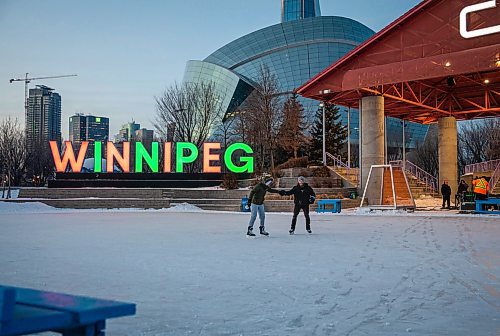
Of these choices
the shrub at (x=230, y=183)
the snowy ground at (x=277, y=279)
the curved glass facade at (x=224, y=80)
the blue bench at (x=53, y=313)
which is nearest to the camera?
the blue bench at (x=53, y=313)

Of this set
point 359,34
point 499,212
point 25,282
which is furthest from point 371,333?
point 359,34

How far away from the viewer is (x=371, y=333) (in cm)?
486

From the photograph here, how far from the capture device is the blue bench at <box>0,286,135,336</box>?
2229 millimetres

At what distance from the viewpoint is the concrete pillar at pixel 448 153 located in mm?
34344

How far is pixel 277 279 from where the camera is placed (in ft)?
25.3

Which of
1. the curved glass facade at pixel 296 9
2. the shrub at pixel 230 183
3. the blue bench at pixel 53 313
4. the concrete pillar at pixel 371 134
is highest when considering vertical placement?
the curved glass facade at pixel 296 9

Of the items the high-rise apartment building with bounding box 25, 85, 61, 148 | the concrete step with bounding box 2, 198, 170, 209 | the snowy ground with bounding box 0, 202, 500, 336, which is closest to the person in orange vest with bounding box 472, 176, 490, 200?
the snowy ground with bounding box 0, 202, 500, 336

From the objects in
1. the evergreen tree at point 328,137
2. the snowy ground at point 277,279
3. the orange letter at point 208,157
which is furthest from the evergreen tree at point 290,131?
the snowy ground at point 277,279

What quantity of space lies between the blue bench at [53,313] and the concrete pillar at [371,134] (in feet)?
88.6

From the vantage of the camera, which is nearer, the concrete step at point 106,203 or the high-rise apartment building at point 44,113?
the concrete step at point 106,203

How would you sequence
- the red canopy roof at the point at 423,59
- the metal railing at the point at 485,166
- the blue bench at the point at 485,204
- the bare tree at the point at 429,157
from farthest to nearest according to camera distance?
the bare tree at the point at 429,157 < the metal railing at the point at 485,166 < the red canopy roof at the point at 423,59 < the blue bench at the point at 485,204

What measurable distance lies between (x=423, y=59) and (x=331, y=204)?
8971 mm

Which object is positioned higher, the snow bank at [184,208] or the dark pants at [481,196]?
the dark pants at [481,196]

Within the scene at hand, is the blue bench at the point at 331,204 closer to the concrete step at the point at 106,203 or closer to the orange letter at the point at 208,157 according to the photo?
the concrete step at the point at 106,203
